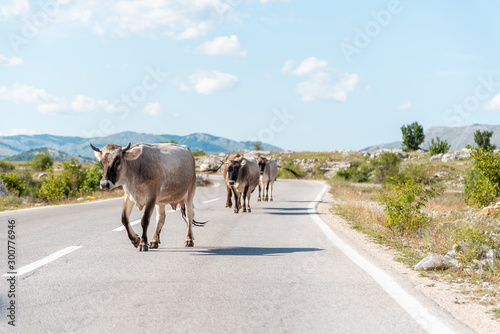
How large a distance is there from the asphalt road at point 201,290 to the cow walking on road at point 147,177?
0.60 m

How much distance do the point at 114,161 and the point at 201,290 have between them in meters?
2.92

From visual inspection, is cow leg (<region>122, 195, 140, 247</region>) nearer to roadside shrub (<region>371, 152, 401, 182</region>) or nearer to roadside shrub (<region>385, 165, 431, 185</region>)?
roadside shrub (<region>385, 165, 431, 185</region>)

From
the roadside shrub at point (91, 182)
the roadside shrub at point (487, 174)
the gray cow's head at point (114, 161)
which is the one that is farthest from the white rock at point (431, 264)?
the roadside shrub at point (91, 182)

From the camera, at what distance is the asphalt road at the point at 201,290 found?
165 inches

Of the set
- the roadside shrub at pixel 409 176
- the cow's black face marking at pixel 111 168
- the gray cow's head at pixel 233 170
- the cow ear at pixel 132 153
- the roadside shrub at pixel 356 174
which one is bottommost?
the roadside shrub at pixel 356 174

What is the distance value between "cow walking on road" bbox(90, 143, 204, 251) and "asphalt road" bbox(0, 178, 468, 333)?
1.95ft

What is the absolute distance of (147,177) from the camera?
314 inches

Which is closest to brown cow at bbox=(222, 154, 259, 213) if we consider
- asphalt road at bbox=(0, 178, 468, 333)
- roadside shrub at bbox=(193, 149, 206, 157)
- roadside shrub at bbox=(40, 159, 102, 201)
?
asphalt road at bbox=(0, 178, 468, 333)

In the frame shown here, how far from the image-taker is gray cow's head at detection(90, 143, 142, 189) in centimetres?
727

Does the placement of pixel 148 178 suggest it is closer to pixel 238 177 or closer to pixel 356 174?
pixel 238 177

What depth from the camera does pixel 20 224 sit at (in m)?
11.8

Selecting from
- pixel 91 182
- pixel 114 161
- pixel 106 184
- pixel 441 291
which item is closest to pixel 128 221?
pixel 106 184

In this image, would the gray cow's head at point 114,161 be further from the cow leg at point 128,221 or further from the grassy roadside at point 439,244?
the grassy roadside at point 439,244

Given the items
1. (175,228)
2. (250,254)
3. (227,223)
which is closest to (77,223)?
(175,228)
